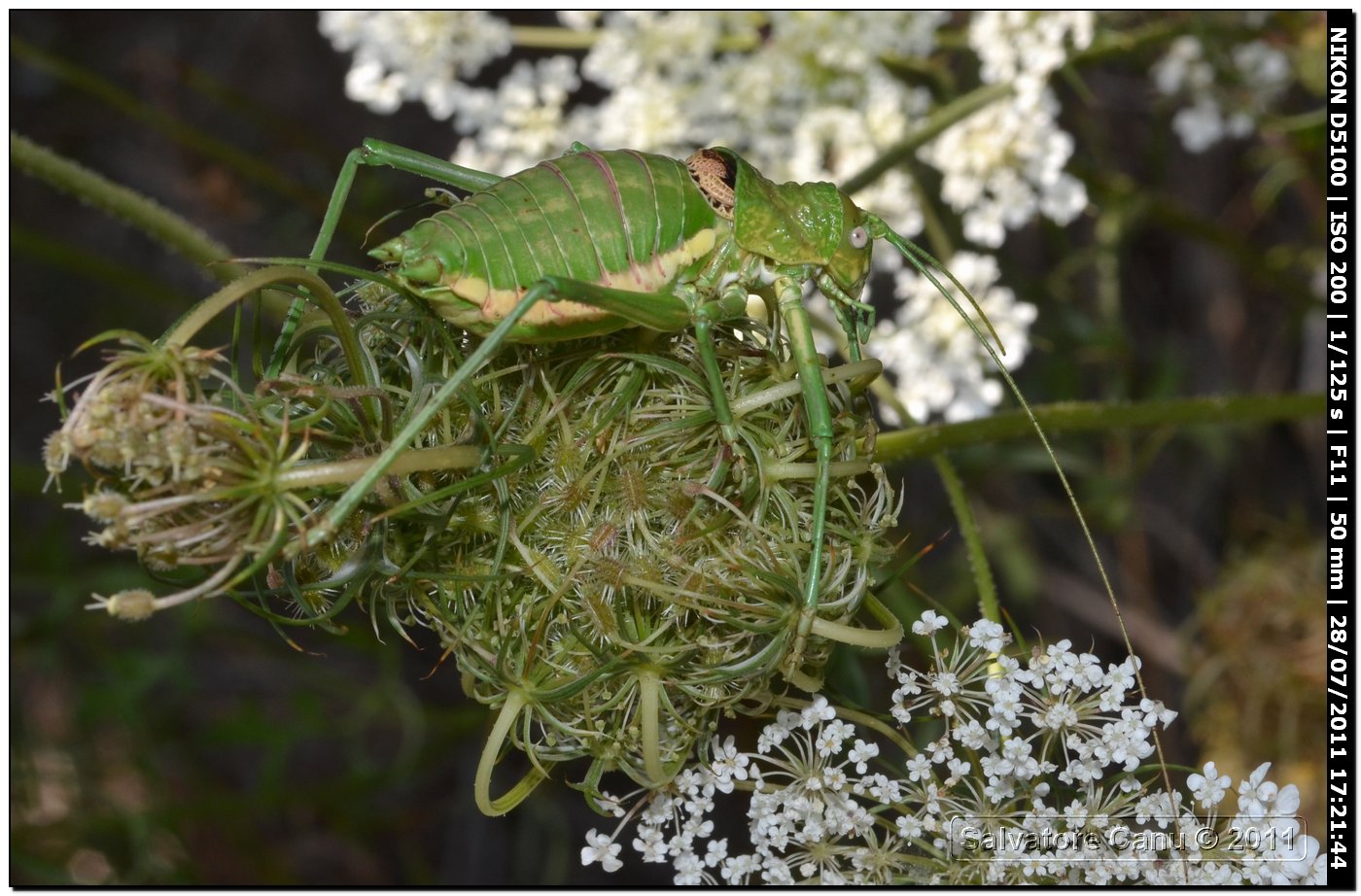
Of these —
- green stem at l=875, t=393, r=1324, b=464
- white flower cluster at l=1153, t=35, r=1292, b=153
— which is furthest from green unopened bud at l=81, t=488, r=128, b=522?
white flower cluster at l=1153, t=35, r=1292, b=153

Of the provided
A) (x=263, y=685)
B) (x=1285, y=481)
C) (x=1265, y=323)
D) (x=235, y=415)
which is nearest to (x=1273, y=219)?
(x=1265, y=323)

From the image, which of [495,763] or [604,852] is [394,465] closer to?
[495,763]

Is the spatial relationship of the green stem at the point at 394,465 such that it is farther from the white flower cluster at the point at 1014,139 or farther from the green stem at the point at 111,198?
the white flower cluster at the point at 1014,139

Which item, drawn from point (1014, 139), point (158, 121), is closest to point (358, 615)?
point (158, 121)

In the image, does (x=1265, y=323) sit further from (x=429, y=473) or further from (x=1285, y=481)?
(x=429, y=473)

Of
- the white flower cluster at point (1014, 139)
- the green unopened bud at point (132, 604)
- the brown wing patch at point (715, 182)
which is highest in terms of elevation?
the white flower cluster at point (1014, 139)

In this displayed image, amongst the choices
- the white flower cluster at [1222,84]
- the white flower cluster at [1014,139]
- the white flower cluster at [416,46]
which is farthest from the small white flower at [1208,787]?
the white flower cluster at [416,46]
